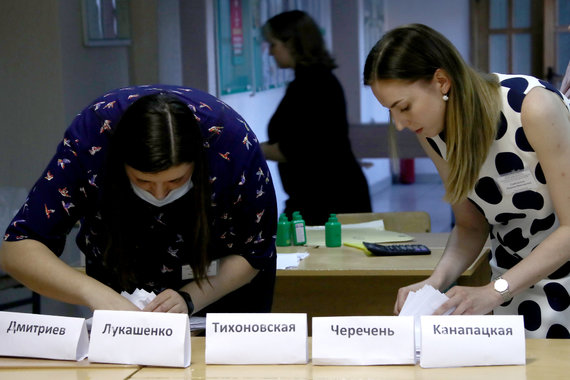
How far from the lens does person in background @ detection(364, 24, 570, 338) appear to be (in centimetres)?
182

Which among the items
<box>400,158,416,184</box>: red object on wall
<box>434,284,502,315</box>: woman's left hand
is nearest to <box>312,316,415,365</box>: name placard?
<box>434,284,502,315</box>: woman's left hand

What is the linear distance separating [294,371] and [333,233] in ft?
5.68

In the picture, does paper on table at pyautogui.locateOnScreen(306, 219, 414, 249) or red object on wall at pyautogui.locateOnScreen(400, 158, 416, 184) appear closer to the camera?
paper on table at pyautogui.locateOnScreen(306, 219, 414, 249)

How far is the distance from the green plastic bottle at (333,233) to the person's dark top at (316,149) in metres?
0.53

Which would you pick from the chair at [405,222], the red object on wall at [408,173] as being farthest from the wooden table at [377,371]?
the red object on wall at [408,173]

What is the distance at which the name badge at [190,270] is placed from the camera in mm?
2100

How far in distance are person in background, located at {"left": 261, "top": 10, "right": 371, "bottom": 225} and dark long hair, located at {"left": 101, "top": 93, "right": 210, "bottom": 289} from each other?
1.88 m

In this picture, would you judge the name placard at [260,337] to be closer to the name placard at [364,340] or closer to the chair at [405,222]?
the name placard at [364,340]

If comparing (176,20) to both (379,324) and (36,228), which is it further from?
(379,324)

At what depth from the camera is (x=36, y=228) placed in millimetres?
1950

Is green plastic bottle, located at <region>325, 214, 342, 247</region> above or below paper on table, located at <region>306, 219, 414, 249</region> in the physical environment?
above

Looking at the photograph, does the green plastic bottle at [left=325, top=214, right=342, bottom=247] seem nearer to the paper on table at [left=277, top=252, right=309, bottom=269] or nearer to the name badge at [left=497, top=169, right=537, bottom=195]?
the paper on table at [left=277, top=252, right=309, bottom=269]

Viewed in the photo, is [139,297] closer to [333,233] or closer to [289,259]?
[289,259]

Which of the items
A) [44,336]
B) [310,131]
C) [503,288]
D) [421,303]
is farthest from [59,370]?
[310,131]
